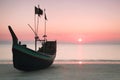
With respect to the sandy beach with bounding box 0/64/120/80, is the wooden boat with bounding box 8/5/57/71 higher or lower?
higher

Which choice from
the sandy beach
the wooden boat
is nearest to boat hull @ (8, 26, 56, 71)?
the wooden boat

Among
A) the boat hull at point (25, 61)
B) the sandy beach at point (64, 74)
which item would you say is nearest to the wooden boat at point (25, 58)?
the boat hull at point (25, 61)

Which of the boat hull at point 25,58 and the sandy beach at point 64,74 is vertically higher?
the boat hull at point 25,58

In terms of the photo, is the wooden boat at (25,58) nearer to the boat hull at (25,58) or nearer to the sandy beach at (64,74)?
the boat hull at (25,58)

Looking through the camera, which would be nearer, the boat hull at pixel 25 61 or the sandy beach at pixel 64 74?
the sandy beach at pixel 64 74

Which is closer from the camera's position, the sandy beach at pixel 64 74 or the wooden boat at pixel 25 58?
the sandy beach at pixel 64 74

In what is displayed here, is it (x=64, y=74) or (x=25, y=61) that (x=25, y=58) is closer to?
(x=25, y=61)

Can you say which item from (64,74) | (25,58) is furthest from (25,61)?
(64,74)

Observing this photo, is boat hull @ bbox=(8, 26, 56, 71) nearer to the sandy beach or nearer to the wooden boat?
the wooden boat

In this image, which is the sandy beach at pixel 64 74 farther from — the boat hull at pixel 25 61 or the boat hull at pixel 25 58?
the boat hull at pixel 25 58

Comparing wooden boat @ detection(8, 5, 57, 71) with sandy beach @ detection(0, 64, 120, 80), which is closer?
sandy beach @ detection(0, 64, 120, 80)

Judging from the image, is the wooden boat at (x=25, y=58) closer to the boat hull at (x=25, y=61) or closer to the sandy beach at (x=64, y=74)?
the boat hull at (x=25, y=61)

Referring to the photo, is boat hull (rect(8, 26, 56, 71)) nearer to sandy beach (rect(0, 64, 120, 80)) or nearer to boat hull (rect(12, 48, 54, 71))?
boat hull (rect(12, 48, 54, 71))

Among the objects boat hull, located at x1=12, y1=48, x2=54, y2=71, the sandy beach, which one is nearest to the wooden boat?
boat hull, located at x1=12, y1=48, x2=54, y2=71
